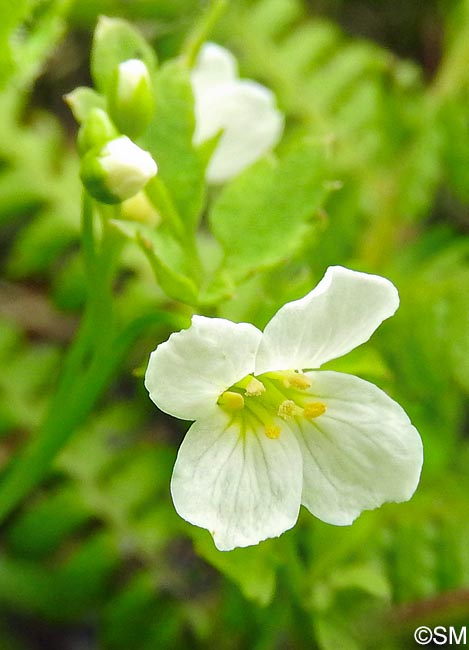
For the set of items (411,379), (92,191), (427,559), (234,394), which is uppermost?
(92,191)

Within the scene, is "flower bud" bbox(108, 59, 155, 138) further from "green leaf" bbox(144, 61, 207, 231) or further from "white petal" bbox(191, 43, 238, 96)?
"white petal" bbox(191, 43, 238, 96)

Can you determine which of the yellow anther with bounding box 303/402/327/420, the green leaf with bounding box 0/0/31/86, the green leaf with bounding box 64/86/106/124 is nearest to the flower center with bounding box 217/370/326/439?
the yellow anther with bounding box 303/402/327/420

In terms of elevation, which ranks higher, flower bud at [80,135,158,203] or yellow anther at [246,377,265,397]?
flower bud at [80,135,158,203]

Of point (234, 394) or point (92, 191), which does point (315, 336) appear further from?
point (92, 191)

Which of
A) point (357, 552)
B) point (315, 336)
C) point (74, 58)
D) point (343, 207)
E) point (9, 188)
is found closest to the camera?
point (315, 336)

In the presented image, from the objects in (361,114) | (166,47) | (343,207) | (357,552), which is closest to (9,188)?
(166,47)

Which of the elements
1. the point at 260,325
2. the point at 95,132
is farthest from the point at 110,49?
the point at 260,325

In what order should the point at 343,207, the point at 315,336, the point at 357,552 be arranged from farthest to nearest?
the point at 343,207 < the point at 357,552 < the point at 315,336
